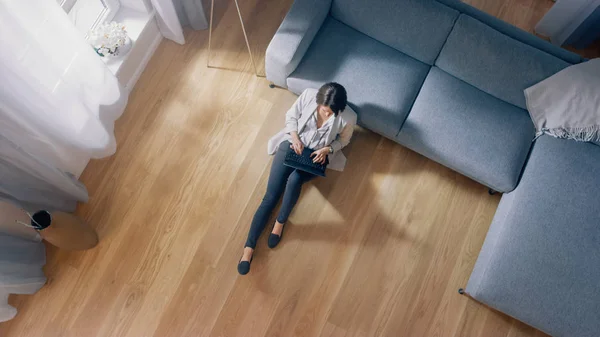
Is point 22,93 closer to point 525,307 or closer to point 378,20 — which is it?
point 378,20

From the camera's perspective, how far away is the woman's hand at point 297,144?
2.34 metres

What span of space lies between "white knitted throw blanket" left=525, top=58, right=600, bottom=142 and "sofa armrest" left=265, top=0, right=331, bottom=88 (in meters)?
1.28

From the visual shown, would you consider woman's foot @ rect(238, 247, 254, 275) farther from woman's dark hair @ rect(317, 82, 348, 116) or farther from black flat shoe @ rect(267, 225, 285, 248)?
woman's dark hair @ rect(317, 82, 348, 116)

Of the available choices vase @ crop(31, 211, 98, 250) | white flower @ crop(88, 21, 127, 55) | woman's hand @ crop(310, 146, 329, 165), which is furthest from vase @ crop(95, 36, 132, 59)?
woman's hand @ crop(310, 146, 329, 165)

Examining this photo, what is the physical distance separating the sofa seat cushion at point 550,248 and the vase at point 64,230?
214cm

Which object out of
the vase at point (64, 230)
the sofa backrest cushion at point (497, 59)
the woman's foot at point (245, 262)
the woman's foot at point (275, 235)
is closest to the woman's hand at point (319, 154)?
the woman's foot at point (275, 235)

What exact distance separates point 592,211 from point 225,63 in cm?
239

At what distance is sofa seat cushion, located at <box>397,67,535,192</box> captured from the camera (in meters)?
2.32

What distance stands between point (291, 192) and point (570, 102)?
5.30ft

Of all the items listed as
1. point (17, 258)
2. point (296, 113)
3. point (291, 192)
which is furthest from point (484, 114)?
point (17, 258)

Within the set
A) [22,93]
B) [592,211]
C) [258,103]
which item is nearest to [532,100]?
[592,211]

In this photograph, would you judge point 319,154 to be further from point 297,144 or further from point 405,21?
point 405,21

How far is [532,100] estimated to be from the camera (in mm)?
2318

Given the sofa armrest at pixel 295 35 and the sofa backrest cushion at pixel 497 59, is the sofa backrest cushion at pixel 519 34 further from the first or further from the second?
the sofa armrest at pixel 295 35
